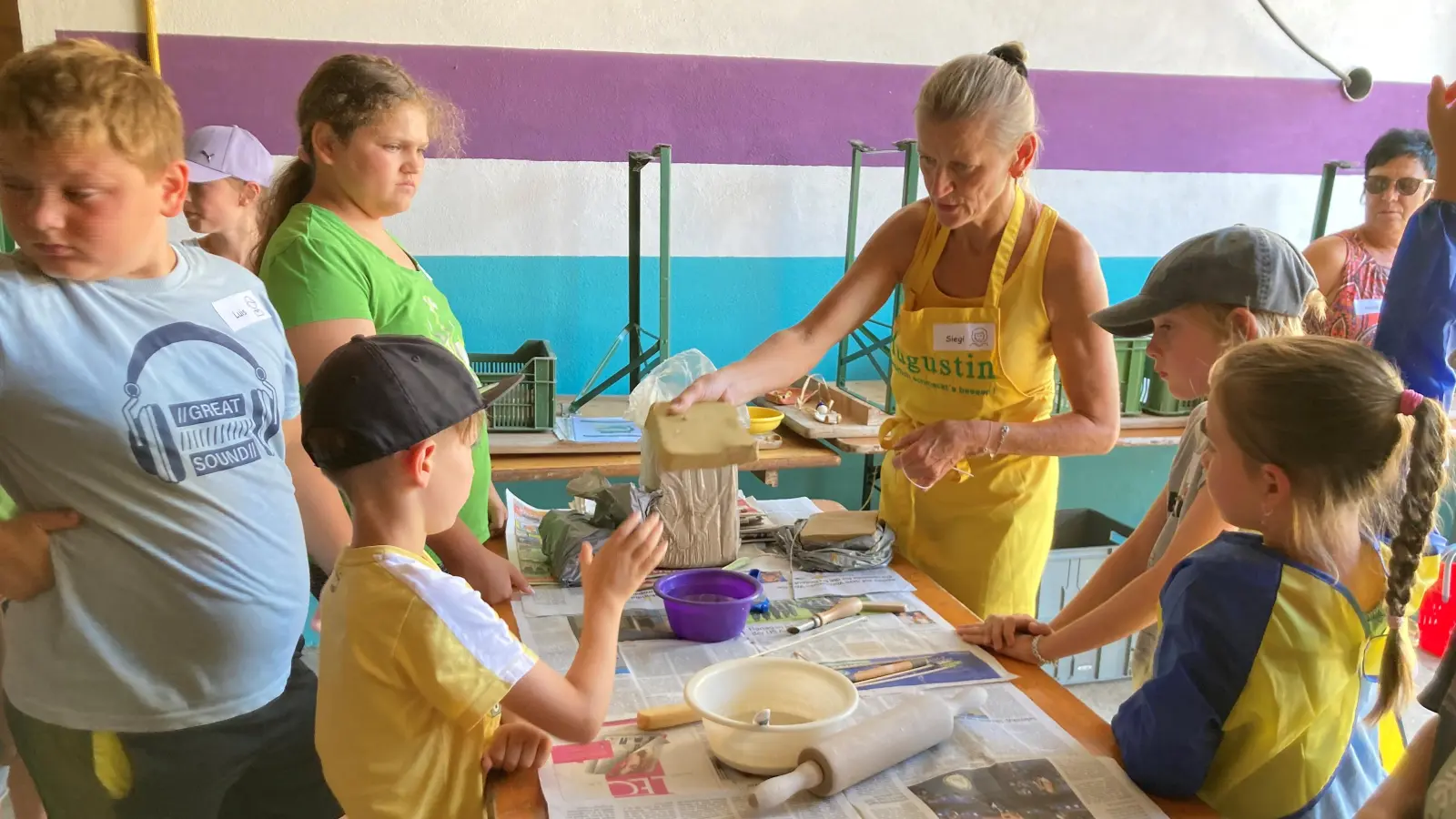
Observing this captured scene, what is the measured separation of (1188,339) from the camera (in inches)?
60.4

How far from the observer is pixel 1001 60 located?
185 cm

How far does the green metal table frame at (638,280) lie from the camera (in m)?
3.32

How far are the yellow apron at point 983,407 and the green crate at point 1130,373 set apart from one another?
1571mm

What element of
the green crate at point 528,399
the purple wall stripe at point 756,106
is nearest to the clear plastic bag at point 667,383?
the green crate at point 528,399

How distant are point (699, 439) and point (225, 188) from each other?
6.39 ft

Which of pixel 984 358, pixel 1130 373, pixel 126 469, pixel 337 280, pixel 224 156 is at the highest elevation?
pixel 224 156

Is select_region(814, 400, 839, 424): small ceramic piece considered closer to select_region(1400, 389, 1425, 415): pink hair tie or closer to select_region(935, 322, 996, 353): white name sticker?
select_region(935, 322, 996, 353): white name sticker

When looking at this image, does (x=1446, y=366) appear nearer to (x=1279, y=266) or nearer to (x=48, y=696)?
(x=1279, y=266)

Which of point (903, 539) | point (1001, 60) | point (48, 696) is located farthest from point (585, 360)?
point (48, 696)

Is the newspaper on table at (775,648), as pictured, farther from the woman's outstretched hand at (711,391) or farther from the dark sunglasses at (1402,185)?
the dark sunglasses at (1402,185)

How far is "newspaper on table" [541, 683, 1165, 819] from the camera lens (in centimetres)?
114

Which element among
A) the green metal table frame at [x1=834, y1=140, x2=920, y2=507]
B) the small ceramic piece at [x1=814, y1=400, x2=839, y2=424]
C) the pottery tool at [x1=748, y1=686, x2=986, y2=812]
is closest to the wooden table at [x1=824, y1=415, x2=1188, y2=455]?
the small ceramic piece at [x1=814, y1=400, x2=839, y2=424]

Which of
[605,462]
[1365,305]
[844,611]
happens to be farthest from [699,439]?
[1365,305]

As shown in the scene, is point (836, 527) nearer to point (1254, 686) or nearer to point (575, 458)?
point (1254, 686)
